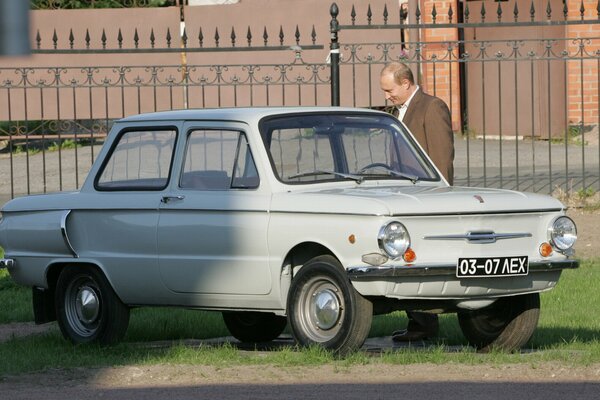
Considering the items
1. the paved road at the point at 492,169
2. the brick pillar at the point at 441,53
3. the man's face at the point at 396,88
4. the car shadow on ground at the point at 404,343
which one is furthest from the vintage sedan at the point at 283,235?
the brick pillar at the point at 441,53

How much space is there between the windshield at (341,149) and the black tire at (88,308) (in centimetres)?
147

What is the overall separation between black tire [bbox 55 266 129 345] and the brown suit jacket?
2.51m

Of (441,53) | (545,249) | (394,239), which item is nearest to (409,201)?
(394,239)

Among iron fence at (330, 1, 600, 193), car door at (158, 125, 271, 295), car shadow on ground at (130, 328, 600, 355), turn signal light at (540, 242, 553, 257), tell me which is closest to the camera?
turn signal light at (540, 242, 553, 257)

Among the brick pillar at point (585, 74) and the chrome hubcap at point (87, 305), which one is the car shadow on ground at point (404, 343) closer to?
the chrome hubcap at point (87, 305)

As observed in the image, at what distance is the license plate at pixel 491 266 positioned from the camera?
838 centimetres

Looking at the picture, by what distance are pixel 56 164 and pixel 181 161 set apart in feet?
49.0

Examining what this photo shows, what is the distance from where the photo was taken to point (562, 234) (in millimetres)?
8836

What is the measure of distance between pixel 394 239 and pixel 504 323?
140cm

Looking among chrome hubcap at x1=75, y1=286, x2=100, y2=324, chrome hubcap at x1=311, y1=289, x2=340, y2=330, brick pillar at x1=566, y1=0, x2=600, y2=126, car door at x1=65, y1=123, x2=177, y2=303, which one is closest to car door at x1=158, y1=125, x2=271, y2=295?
car door at x1=65, y1=123, x2=177, y2=303

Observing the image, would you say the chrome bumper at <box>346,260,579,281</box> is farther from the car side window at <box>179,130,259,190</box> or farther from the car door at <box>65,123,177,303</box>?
the car door at <box>65,123,177,303</box>

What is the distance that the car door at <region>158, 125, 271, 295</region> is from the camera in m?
8.88

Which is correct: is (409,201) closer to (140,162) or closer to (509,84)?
(140,162)

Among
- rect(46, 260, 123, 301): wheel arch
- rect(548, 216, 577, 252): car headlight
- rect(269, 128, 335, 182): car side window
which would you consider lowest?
rect(46, 260, 123, 301): wheel arch
